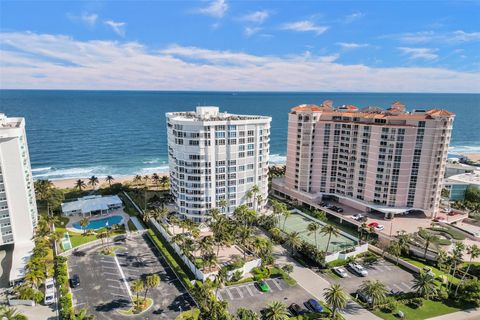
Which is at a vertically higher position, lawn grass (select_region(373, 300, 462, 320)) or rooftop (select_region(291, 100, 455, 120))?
rooftop (select_region(291, 100, 455, 120))

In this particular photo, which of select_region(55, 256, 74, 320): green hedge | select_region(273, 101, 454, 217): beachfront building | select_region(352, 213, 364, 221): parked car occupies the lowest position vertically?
select_region(55, 256, 74, 320): green hedge

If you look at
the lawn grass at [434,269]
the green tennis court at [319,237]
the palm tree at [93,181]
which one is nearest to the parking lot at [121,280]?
the green tennis court at [319,237]

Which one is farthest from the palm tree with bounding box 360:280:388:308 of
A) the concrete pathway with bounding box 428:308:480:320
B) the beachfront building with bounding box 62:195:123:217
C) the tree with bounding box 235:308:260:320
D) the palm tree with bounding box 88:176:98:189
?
the palm tree with bounding box 88:176:98:189

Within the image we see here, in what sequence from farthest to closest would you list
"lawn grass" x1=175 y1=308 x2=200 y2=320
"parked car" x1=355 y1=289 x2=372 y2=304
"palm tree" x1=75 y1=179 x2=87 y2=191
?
"palm tree" x1=75 y1=179 x2=87 y2=191 < "parked car" x1=355 y1=289 x2=372 y2=304 < "lawn grass" x1=175 y1=308 x2=200 y2=320

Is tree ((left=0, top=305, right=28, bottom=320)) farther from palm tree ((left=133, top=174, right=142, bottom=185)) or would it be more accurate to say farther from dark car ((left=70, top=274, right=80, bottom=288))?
palm tree ((left=133, top=174, right=142, bottom=185))

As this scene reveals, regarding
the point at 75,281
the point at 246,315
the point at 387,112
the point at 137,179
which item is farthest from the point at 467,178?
the point at 75,281

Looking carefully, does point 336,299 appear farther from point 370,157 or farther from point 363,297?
point 370,157

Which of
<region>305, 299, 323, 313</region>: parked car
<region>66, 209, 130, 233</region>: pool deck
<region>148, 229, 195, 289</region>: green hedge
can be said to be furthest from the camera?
<region>66, 209, 130, 233</region>: pool deck
